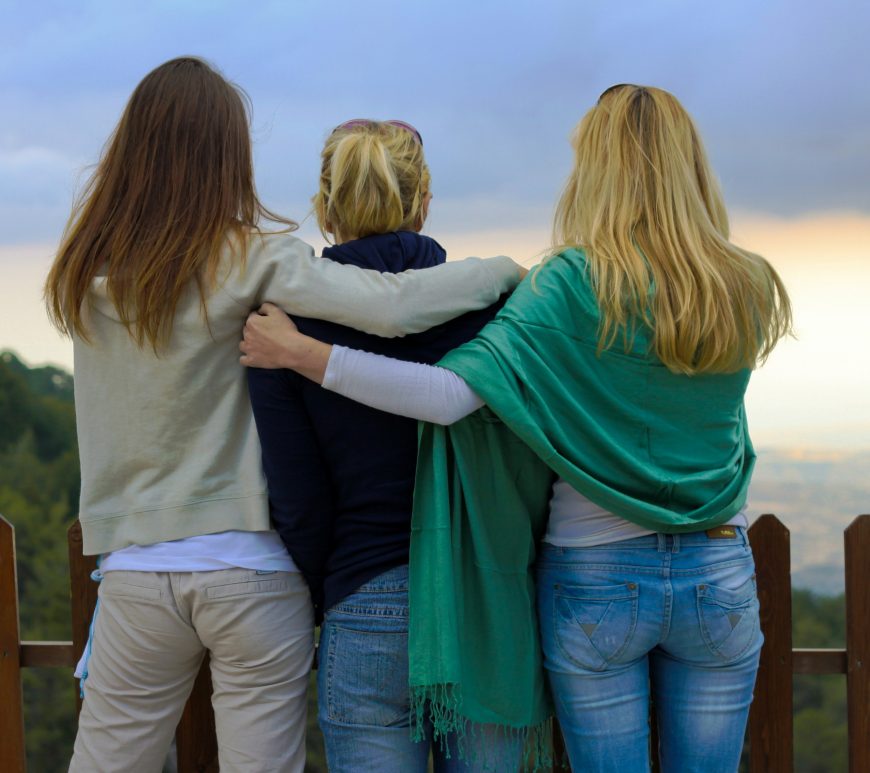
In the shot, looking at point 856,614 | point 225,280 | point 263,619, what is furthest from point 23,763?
point 856,614

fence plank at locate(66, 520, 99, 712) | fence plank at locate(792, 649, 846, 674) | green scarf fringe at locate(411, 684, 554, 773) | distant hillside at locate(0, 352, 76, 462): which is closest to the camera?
green scarf fringe at locate(411, 684, 554, 773)

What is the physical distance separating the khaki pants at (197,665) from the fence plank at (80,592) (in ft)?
2.05

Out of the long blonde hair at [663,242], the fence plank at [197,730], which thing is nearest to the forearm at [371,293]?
the long blonde hair at [663,242]

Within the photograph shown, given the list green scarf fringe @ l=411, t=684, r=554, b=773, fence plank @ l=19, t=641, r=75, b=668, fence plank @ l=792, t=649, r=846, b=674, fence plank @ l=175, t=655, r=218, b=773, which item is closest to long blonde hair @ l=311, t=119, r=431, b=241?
green scarf fringe @ l=411, t=684, r=554, b=773

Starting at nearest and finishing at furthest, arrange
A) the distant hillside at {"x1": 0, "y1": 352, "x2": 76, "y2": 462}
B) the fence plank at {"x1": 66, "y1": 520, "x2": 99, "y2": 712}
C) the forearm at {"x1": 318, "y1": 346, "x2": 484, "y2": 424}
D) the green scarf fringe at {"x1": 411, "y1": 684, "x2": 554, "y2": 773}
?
the forearm at {"x1": 318, "y1": 346, "x2": 484, "y2": 424} → the green scarf fringe at {"x1": 411, "y1": 684, "x2": 554, "y2": 773} → the fence plank at {"x1": 66, "y1": 520, "x2": 99, "y2": 712} → the distant hillside at {"x1": 0, "y1": 352, "x2": 76, "y2": 462}

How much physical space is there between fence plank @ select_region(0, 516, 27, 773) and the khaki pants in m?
0.80

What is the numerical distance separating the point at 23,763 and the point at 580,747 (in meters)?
1.73

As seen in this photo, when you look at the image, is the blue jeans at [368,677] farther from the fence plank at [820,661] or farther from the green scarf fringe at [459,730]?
the fence plank at [820,661]

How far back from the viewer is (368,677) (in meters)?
1.83

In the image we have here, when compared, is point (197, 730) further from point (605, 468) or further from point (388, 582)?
point (605, 468)

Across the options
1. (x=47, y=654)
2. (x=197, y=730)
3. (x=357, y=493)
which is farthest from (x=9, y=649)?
(x=357, y=493)

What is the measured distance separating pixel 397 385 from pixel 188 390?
405 millimetres

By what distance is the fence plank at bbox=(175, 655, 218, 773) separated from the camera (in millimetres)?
2605

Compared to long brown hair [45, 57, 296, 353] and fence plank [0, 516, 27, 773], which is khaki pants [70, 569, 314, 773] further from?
fence plank [0, 516, 27, 773]
